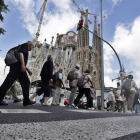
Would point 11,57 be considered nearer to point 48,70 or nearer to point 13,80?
point 13,80

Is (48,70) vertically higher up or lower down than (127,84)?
higher up

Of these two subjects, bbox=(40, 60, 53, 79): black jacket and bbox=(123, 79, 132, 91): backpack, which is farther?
bbox=(123, 79, 132, 91): backpack

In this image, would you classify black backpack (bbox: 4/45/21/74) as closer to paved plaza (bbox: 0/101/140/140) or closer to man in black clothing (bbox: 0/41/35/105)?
man in black clothing (bbox: 0/41/35/105)

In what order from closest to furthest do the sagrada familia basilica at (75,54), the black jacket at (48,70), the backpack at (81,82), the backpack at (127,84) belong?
1. the black jacket at (48,70)
2. the backpack at (81,82)
3. the backpack at (127,84)
4. the sagrada familia basilica at (75,54)

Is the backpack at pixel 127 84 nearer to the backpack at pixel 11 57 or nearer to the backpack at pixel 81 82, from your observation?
the backpack at pixel 81 82

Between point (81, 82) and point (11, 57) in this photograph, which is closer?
point (11, 57)

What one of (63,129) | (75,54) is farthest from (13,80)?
(75,54)

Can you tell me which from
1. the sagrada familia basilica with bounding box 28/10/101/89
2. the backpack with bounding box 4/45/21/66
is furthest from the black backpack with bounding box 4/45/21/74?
the sagrada familia basilica with bounding box 28/10/101/89

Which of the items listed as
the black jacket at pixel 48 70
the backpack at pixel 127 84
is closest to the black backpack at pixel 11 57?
the black jacket at pixel 48 70

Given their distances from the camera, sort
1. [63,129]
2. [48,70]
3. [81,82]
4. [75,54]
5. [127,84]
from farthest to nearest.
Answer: [75,54], [127,84], [81,82], [48,70], [63,129]

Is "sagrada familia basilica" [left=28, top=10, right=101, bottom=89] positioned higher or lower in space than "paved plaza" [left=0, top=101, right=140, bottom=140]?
higher

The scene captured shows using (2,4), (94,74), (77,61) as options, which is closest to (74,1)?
(77,61)

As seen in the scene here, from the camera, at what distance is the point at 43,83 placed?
5.71 m

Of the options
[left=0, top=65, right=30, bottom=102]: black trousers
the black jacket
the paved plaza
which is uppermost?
the black jacket
